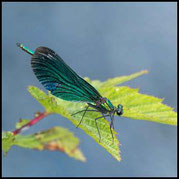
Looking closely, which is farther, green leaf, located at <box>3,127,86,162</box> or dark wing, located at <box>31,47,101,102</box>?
green leaf, located at <box>3,127,86,162</box>

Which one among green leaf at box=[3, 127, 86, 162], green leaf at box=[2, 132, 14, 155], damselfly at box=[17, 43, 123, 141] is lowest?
green leaf at box=[2, 132, 14, 155]

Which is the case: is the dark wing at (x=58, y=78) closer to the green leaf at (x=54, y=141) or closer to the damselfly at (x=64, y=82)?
the damselfly at (x=64, y=82)

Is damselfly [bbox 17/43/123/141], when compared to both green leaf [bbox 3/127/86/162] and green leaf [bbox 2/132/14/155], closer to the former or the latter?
green leaf [bbox 2/132/14/155]

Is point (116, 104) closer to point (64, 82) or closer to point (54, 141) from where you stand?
point (64, 82)

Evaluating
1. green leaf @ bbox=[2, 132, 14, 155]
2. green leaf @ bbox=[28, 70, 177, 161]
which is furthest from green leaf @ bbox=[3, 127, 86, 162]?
green leaf @ bbox=[28, 70, 177, 161]

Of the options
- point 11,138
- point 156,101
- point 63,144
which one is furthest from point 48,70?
point 63,144

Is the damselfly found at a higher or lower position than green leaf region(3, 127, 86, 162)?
higher

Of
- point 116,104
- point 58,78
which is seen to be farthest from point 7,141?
point 116,104
